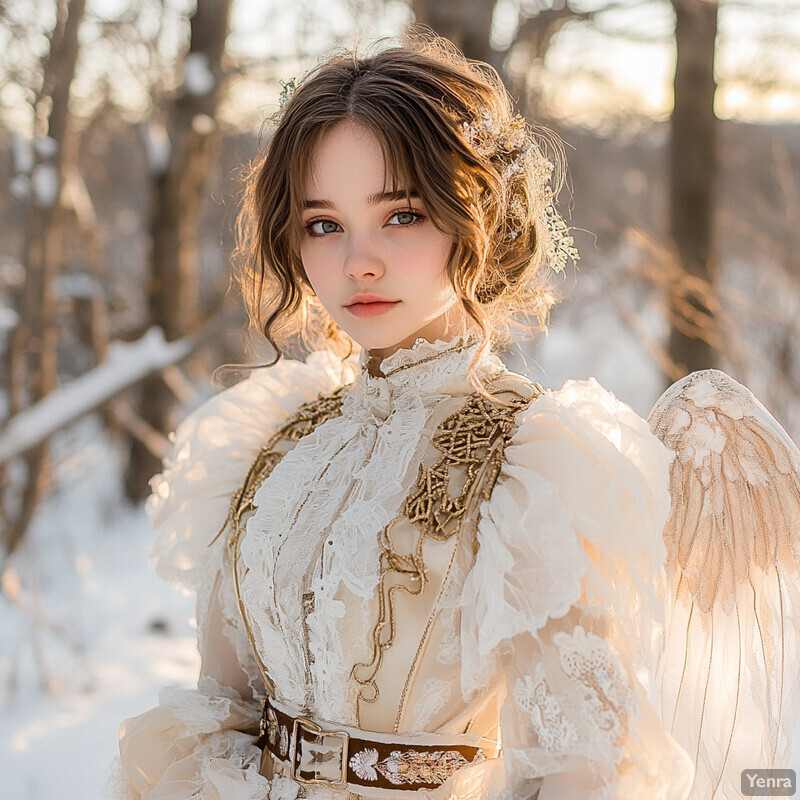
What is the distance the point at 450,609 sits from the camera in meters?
1.06

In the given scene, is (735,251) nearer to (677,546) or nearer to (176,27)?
(176,27)

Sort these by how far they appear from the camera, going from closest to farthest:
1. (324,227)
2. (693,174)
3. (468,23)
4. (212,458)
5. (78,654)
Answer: (324,227)
(212,458)
(468,23)
(78,654)
(693,174)

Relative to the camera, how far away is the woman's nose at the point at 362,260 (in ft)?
3.68

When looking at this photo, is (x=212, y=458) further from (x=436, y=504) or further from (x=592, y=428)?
(x=592, y=428)

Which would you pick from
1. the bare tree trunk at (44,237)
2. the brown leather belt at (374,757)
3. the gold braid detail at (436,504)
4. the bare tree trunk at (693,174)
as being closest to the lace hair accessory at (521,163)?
the gold braid detail at (436,504)

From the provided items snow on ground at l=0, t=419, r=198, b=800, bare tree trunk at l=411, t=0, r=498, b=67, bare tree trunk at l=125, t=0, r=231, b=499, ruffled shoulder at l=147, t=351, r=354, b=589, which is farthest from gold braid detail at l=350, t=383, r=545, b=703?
bare tree trunk at l=125, t=0, r=231, b=499

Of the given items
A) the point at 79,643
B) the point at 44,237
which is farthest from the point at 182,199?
the point at 79,643

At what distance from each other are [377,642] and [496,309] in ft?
1.83

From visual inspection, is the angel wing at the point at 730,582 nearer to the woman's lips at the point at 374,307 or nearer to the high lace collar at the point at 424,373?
Result: the high lace collar at the point at 424,373

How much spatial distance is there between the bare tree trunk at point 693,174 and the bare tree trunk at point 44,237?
264cm

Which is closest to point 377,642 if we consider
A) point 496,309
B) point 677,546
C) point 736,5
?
point 677,546

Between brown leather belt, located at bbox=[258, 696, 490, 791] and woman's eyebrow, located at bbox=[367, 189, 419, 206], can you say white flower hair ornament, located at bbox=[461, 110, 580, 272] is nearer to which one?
woman's eyebrow, located at bbox=[367, 189, 419, 206]

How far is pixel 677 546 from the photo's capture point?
3.85 feet

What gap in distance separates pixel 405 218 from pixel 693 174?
330 cm
